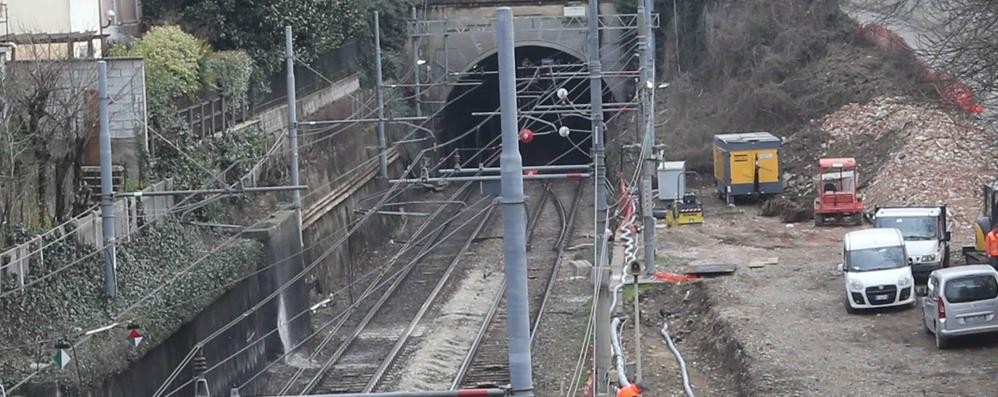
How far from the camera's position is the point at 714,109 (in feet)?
148

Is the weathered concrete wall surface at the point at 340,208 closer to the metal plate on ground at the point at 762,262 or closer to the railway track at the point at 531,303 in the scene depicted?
the railway track at the point at 531,303

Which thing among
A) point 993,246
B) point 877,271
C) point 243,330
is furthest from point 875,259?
point 243,330

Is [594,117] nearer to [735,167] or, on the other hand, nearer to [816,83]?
[735,167]

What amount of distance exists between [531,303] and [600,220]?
98.0 inches

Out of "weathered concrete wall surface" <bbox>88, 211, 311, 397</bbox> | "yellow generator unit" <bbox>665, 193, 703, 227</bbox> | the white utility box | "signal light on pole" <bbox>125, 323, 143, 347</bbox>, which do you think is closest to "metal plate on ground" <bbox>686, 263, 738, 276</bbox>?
"yellow generator unit" <bbox>665, 193, 703, 227</bbox>

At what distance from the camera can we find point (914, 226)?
85.1 ft

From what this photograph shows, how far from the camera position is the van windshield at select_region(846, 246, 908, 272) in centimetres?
2309

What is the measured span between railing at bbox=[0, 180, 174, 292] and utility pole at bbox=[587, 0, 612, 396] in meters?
6.10

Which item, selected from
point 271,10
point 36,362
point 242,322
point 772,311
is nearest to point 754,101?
point 271,10

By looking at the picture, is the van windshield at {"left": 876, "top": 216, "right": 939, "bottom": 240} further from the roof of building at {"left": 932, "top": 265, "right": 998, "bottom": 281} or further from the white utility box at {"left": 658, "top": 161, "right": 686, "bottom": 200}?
the white utility box at {"left": 658, "top": 161, "right": 686, "bottom": 200}

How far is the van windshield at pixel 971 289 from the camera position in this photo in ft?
65.2

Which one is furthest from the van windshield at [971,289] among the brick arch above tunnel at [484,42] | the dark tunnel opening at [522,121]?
the dark tunnel opening at [522,121]

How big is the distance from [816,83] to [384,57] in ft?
41.2

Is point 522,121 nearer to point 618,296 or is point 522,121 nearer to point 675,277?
point 675,277
